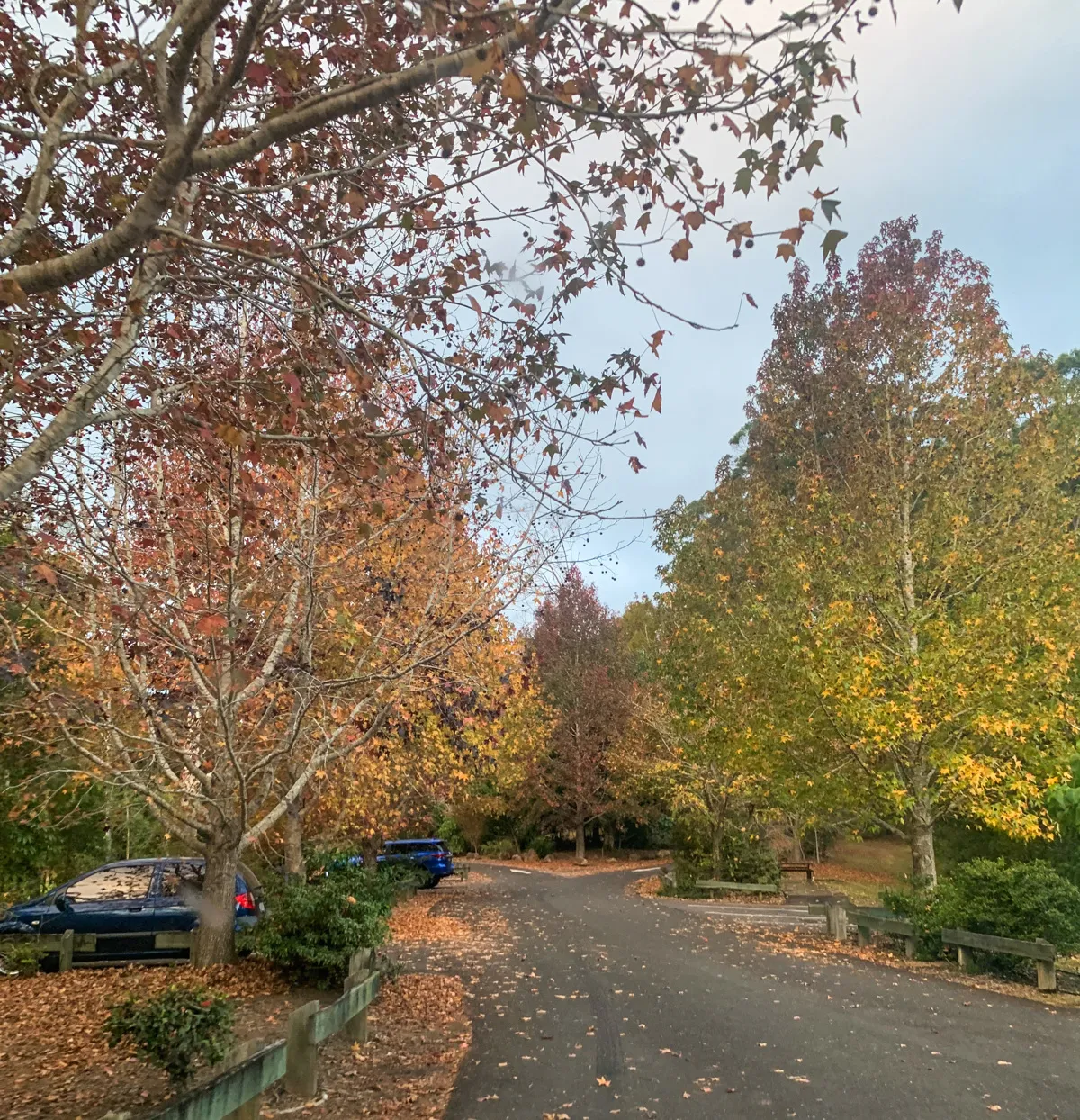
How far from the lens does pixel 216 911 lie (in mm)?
9664

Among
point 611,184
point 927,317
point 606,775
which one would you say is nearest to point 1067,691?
point 927,317

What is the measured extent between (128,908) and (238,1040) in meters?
5.28

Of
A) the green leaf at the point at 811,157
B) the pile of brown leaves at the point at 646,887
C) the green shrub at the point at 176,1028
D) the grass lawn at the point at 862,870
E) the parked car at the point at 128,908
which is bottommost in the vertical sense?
the grass lawn at the point at 862,870

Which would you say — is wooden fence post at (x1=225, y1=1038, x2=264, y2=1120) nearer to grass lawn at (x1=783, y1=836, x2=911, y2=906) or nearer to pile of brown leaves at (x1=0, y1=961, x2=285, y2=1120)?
pile of brown leaves at (x1=0, y1=961, x2=285, y2=1120)

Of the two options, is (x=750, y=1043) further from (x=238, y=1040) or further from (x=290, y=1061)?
(x=238, y=1040)

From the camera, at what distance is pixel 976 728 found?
12906 mm

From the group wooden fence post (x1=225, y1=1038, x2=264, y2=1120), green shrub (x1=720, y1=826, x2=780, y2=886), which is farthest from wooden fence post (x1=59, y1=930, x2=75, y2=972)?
green shrub (x1=720, y1=826, x2=780, y2=886)

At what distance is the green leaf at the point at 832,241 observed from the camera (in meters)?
3.76

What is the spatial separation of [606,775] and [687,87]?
33695 mm

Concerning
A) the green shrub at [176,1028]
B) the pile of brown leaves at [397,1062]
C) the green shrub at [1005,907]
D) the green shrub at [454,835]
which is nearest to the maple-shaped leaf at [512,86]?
the green shrub at [176,1028]

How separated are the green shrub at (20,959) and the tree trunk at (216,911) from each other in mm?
2137

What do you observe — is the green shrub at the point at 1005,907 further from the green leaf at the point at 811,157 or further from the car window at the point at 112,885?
the car window at the point at 112,885

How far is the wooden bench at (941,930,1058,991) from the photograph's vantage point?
976cm

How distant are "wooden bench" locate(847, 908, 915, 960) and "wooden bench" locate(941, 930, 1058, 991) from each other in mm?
937
